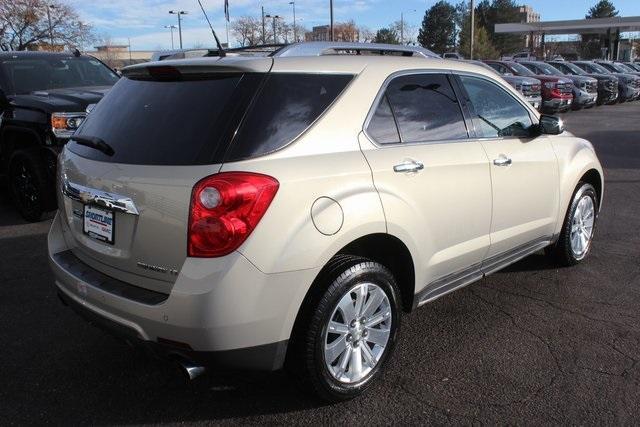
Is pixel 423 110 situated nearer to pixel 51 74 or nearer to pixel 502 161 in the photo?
pixel 502 161

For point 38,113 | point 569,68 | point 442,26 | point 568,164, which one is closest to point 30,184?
point 38,113

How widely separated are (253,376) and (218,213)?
796 mm

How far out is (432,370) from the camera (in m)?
3.36

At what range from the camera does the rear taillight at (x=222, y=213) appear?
250 cm

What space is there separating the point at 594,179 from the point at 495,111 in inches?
64.7

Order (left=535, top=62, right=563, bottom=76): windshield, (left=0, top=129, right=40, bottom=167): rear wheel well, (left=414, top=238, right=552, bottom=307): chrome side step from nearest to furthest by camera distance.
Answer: (left=414, top=238, right=552, bottom=307): chrome side step
(left=0, top=129, right=40, bottom=167): rear wheel well
(left=535, top=62, right=563, bottom=76): windshield

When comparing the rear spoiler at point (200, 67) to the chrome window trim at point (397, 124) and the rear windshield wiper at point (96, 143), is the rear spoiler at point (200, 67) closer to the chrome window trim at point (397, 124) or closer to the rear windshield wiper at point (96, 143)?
the rear windshield wiper at point (96, 143)

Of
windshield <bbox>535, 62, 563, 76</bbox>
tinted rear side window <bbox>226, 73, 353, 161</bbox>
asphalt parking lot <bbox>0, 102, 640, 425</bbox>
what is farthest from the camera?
windshield <bbox>535, 62, 563, 76</bbox>

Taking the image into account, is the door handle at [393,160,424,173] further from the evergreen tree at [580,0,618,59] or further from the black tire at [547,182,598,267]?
the evergreen tree at [580,0,618,59]

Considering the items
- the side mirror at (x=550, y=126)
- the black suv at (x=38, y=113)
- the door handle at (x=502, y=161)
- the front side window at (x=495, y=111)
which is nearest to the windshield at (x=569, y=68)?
the black suv at (x=38, y=113)

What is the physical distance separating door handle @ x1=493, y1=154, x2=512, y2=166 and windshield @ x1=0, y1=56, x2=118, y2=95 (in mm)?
5786

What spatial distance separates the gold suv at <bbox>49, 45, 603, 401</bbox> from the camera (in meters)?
2.54

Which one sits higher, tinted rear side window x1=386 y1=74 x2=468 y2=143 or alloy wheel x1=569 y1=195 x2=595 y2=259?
tinted rear side window x1=386 y1=74 x2=468 y2=143

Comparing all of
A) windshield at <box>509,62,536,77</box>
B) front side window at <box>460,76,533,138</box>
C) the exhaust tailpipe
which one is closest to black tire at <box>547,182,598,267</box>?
front side window at <box>460,76,533,138</box>
